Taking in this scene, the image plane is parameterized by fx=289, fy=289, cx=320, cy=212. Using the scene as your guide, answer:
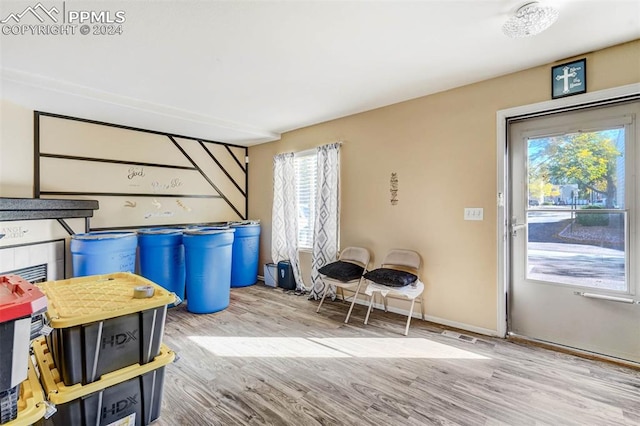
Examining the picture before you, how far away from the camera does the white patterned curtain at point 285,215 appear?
14.2 ft

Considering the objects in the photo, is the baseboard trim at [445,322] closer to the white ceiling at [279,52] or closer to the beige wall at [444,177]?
the beige wall at [444,177]

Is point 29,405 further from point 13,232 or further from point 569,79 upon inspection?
point 569,79

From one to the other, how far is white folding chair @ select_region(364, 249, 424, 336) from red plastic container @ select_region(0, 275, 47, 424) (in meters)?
2.52

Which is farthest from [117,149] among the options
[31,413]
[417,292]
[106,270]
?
[417,292]

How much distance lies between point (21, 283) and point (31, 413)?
50 cm

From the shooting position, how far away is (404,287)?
287 cm

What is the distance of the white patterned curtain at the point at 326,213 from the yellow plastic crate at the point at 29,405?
294 cm

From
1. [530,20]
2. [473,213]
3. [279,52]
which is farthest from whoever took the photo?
[473,213]

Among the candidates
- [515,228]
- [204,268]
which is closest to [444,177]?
[515,228]

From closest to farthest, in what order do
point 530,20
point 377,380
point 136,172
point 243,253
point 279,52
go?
point 530,20
point 377,380
point 279,52
point 136,172
point 243,253

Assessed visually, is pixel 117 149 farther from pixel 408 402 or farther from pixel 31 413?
pixel 408 402

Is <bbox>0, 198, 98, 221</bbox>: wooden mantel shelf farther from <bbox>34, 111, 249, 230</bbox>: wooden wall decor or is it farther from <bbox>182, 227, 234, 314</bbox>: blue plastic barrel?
<bbox>182, 227, 234, 314</bbox>: blue plastic barrel
